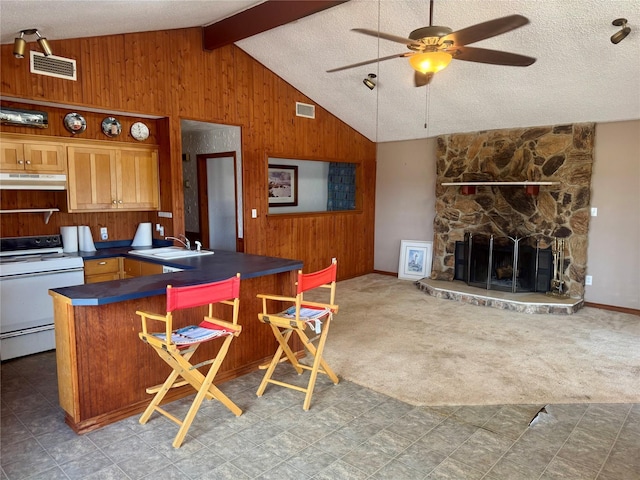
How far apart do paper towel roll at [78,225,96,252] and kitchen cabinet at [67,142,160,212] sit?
252mm

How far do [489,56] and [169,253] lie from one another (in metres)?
3.25

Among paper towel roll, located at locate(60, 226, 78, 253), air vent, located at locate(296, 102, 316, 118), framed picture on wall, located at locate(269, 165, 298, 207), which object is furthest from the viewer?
framed picture on wall, located at locate(269, 165, 298, 207)

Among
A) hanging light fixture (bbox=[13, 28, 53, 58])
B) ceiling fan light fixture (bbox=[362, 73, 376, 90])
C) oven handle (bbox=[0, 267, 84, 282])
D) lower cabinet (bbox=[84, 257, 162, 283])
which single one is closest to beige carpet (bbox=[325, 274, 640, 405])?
lower cabinet (bbox=[84, 257, 162, 283])

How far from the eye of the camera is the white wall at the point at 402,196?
7000mm

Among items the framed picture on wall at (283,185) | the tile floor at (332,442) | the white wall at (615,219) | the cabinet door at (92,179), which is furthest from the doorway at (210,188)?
the white wall at (615,219)

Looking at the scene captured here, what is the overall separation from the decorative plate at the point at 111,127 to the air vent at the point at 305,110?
2.48 meters

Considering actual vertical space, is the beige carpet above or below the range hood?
below

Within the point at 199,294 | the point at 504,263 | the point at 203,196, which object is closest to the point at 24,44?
the point at 199,294

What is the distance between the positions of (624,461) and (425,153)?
5.22 metres

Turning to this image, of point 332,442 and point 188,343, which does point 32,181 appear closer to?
point 188,343

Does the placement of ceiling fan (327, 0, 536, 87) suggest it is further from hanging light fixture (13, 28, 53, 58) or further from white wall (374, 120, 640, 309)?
white wall (374, 120, 640, 309)

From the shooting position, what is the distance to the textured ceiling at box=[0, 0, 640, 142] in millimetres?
3568

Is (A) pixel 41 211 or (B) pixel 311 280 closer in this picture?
(B) pixel 311 280

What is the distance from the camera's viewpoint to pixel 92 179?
4.39 metres
